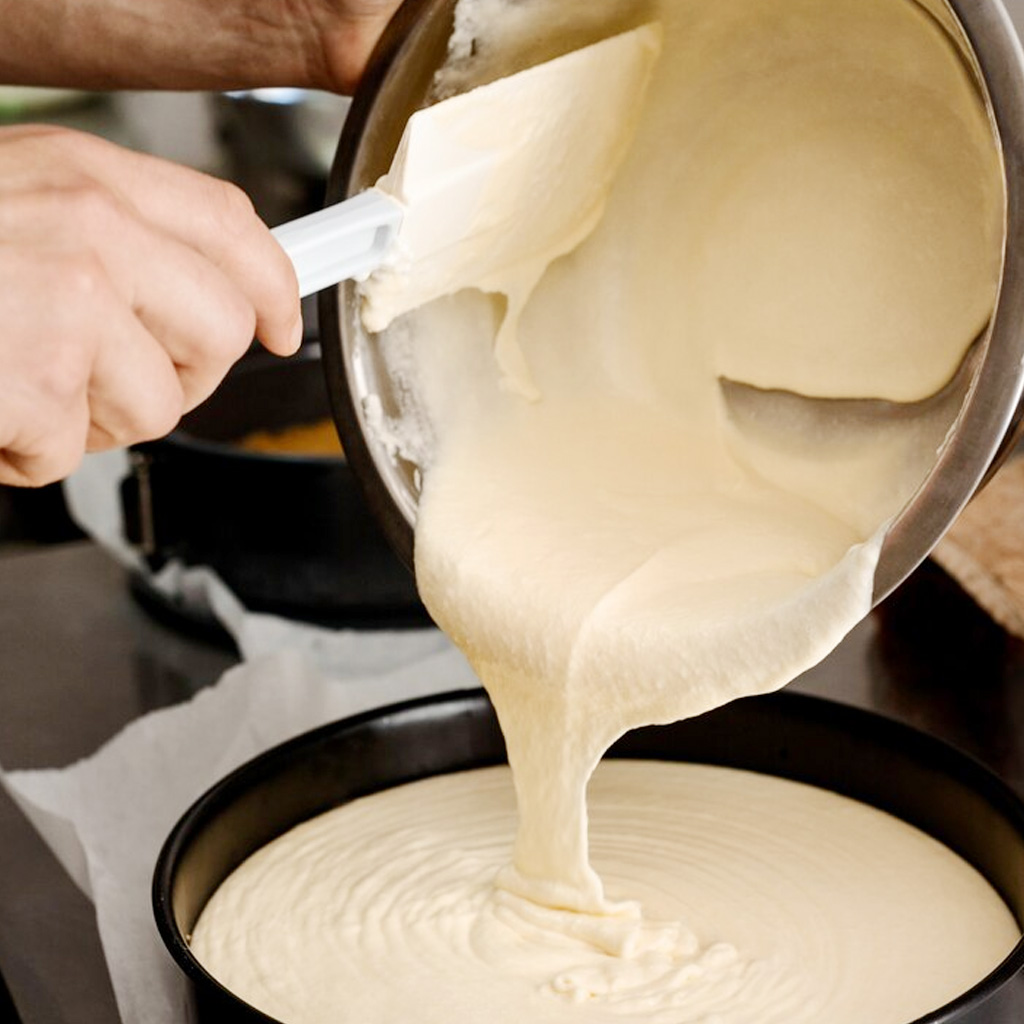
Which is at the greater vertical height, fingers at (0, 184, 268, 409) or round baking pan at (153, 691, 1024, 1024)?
fingers at (0, 184, 268, 409)

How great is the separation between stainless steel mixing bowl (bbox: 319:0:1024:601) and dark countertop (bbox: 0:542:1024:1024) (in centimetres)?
46

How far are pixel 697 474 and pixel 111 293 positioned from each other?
1.69 feet

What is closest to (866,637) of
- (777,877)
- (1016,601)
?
(1016,601)

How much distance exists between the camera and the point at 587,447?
4.00 feet

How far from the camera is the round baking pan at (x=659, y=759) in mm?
1224

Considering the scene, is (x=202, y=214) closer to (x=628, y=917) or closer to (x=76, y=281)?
(x=76, y=281)

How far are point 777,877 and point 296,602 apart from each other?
24.9 inches

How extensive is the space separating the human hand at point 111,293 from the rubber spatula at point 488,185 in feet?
0.22

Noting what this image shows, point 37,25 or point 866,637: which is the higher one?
point 37,25

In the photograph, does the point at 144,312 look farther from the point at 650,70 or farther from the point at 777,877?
the point at 777,877

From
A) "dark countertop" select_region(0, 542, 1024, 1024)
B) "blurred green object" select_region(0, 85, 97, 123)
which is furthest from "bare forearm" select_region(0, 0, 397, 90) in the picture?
"blurred green object" select_region(0, 85, 97, 123)

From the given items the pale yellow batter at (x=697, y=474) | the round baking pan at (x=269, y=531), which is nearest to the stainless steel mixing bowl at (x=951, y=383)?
the pale yellow batter at (x=697, y=474)

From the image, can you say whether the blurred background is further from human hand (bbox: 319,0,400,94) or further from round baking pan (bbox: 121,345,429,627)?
human hand (bbox: 319,0,400,94)

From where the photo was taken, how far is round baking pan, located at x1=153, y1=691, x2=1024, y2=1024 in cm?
122
